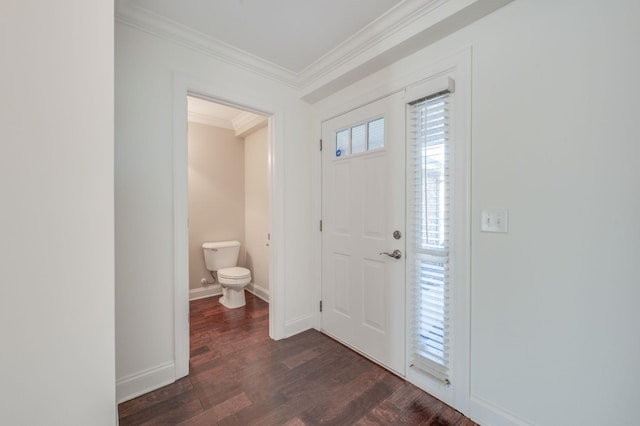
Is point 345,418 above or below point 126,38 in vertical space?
below

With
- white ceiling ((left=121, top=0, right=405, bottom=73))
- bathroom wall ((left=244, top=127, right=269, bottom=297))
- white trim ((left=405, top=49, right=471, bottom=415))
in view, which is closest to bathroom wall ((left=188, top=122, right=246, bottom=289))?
bathroom wall ((left=244, top=127, right=269, bottom=297))

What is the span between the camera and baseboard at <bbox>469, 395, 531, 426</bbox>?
4.25 feet

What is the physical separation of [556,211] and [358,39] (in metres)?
1.65

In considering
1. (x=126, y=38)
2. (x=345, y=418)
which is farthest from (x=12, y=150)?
(x=345, y=418)

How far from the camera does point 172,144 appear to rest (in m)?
1.78

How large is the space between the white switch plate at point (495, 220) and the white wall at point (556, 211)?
30mm

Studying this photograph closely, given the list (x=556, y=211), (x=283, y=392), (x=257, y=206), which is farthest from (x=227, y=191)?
(x=556, y=211)

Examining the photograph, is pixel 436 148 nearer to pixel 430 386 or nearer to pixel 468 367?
pixel 468 367

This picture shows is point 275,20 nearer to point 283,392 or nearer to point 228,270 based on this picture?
point 283,392

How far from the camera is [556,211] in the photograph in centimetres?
119

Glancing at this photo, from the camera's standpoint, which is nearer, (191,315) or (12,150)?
(12,150)

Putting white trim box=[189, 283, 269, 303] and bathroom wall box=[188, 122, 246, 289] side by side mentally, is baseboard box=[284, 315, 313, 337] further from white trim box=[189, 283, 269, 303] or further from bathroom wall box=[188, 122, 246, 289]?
bathroom wall box=[188, 122, 246, 289]

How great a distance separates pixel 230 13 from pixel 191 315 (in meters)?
2.91

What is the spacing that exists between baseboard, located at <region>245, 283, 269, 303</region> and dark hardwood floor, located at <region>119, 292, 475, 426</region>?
1072mm
